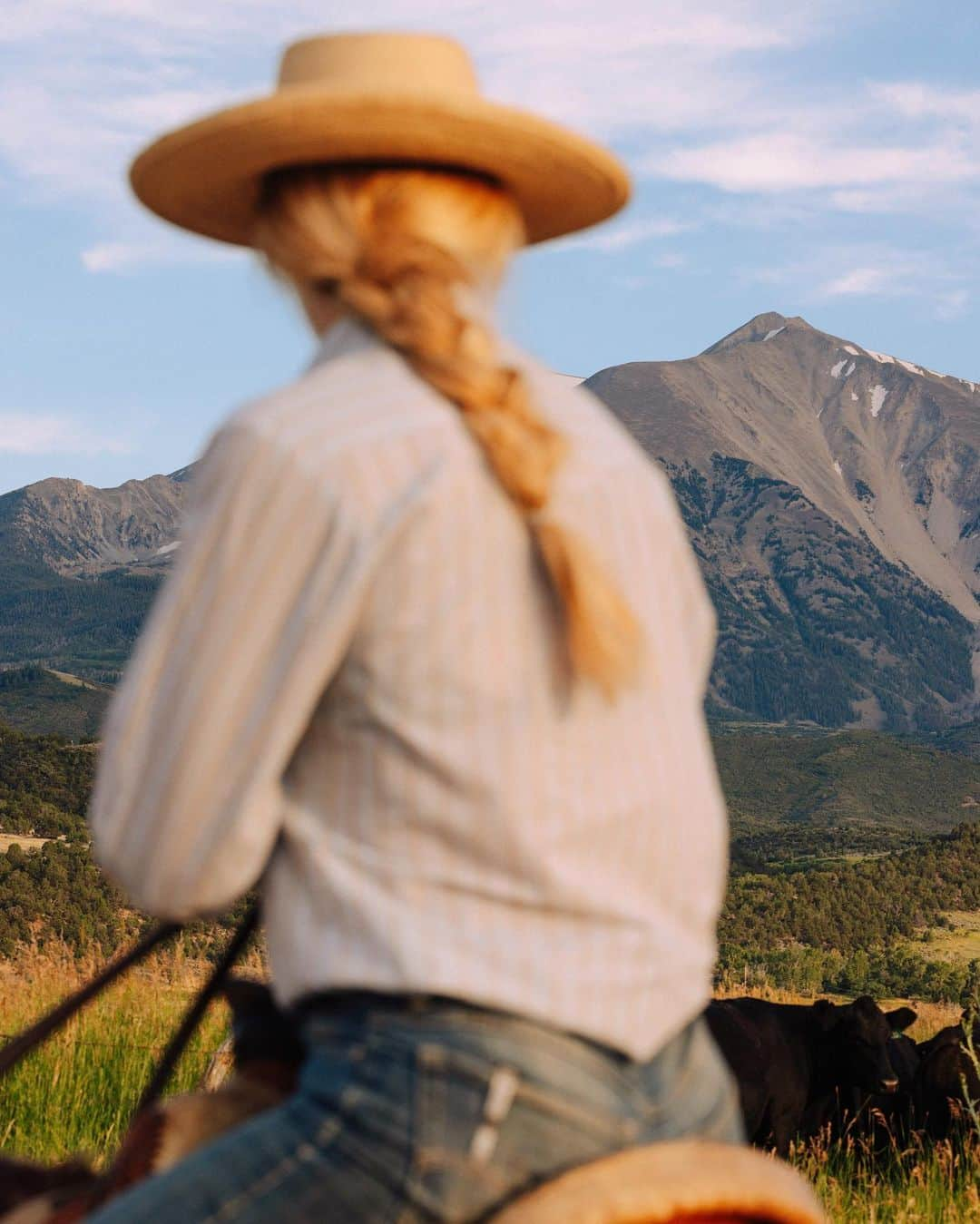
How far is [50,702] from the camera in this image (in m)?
101

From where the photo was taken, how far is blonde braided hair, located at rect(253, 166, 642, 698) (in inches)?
63.2

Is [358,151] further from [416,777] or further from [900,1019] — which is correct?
[900,1019]

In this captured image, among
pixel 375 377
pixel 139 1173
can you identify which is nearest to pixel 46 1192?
pixel 139 1173

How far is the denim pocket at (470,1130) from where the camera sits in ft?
4.91

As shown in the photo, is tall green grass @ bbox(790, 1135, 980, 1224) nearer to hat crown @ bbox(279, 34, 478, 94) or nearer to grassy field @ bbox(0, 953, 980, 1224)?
grassy field @ bbox(0, 953, 980, 1224)

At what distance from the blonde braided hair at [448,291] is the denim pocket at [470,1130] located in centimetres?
40

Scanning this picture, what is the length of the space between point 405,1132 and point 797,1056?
229 inches

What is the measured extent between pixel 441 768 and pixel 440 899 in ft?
0.41

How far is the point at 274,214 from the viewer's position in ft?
6.23

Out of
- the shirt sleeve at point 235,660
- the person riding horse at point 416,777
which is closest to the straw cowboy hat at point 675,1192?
the person riding horse at point 416,777

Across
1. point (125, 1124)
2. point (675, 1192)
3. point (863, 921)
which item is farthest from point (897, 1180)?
point (863, 921)

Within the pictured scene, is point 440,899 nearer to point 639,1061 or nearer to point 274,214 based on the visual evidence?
point 639,1061

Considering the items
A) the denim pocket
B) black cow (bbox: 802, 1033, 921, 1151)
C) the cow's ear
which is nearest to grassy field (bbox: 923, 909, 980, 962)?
the cow's ear

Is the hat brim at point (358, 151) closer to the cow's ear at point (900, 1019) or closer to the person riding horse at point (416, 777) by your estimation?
the person riding horse at point (416, 777)
